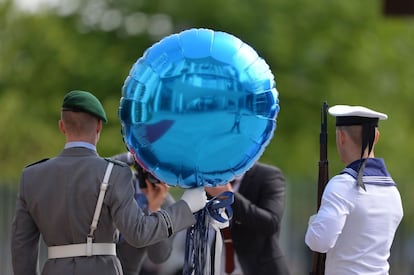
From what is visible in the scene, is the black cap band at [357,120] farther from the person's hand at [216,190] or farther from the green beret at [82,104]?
the green beret at [82,104]

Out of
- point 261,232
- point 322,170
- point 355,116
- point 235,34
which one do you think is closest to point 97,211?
point 322,170

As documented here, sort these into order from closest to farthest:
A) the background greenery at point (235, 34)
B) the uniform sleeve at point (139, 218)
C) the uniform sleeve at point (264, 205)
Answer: the uniform sleeve at point (139, 218) → the uniform sleeve at point (264, 205) → the background greenery at point (235, 34)

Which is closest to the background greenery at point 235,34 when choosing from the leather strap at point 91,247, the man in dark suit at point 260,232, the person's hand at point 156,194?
the man in dark suit at point 260,232

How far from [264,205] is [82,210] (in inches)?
68.1

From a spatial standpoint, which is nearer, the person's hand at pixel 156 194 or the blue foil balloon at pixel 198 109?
the blue foil balloon at pixel 198 109

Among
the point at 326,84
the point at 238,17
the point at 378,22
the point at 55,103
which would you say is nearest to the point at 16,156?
the point at 55,103

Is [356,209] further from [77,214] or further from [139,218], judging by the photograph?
[77,214]

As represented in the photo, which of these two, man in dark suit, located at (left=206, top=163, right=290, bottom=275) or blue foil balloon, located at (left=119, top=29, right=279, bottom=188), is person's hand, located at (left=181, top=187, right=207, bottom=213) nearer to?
blue foil balloon, located at (left=119, top=29, right=279, bottom=188)

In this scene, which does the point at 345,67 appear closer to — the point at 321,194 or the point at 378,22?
the point at 378,22

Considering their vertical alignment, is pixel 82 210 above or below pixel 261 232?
above

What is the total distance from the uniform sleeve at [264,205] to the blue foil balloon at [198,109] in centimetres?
134

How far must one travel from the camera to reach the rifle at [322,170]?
570 centimetres

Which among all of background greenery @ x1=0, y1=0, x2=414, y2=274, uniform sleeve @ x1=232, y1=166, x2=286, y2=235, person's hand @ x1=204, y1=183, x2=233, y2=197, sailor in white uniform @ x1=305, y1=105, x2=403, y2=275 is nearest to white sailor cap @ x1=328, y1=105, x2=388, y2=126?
sailor in white uniform @ x1=305, y1=105, x2=403, y2=275

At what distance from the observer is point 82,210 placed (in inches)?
208
